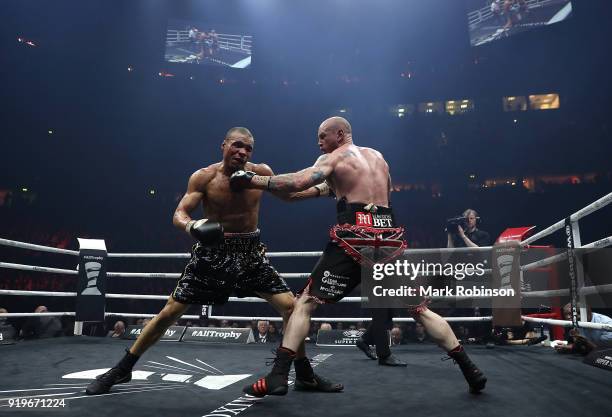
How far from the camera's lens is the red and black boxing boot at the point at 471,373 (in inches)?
77.7

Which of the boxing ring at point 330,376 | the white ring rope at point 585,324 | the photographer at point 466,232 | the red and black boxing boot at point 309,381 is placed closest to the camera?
the boxing ring at point 330,376

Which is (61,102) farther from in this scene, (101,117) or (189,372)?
(189,372)

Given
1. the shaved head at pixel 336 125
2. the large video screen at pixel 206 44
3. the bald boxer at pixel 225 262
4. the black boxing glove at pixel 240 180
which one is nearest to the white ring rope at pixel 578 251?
the shaved head at pixel 336 125

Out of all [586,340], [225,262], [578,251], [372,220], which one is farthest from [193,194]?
[586,340]

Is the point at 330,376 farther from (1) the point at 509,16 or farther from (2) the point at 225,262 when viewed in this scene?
(1) the point at 509,16

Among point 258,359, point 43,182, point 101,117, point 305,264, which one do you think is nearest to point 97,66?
point 101,117

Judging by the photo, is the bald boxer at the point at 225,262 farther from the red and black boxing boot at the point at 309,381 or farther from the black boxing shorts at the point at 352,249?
the black boxing shorts at the point at 352,249

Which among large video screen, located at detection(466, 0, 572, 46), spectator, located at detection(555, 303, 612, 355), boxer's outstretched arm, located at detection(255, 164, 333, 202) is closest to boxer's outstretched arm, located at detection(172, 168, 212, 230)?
boxer's outstretched arm, located at detection(255, 164, 333, 202)

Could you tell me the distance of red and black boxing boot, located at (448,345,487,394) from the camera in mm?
1974

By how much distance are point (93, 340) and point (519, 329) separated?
415cm

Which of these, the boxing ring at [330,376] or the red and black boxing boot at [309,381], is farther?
the red and black boxing boot at [309,381]

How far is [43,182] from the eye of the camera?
13.7 meters

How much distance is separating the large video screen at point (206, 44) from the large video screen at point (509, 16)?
25.0 ft

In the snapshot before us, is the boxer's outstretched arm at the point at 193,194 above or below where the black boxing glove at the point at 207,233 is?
above
